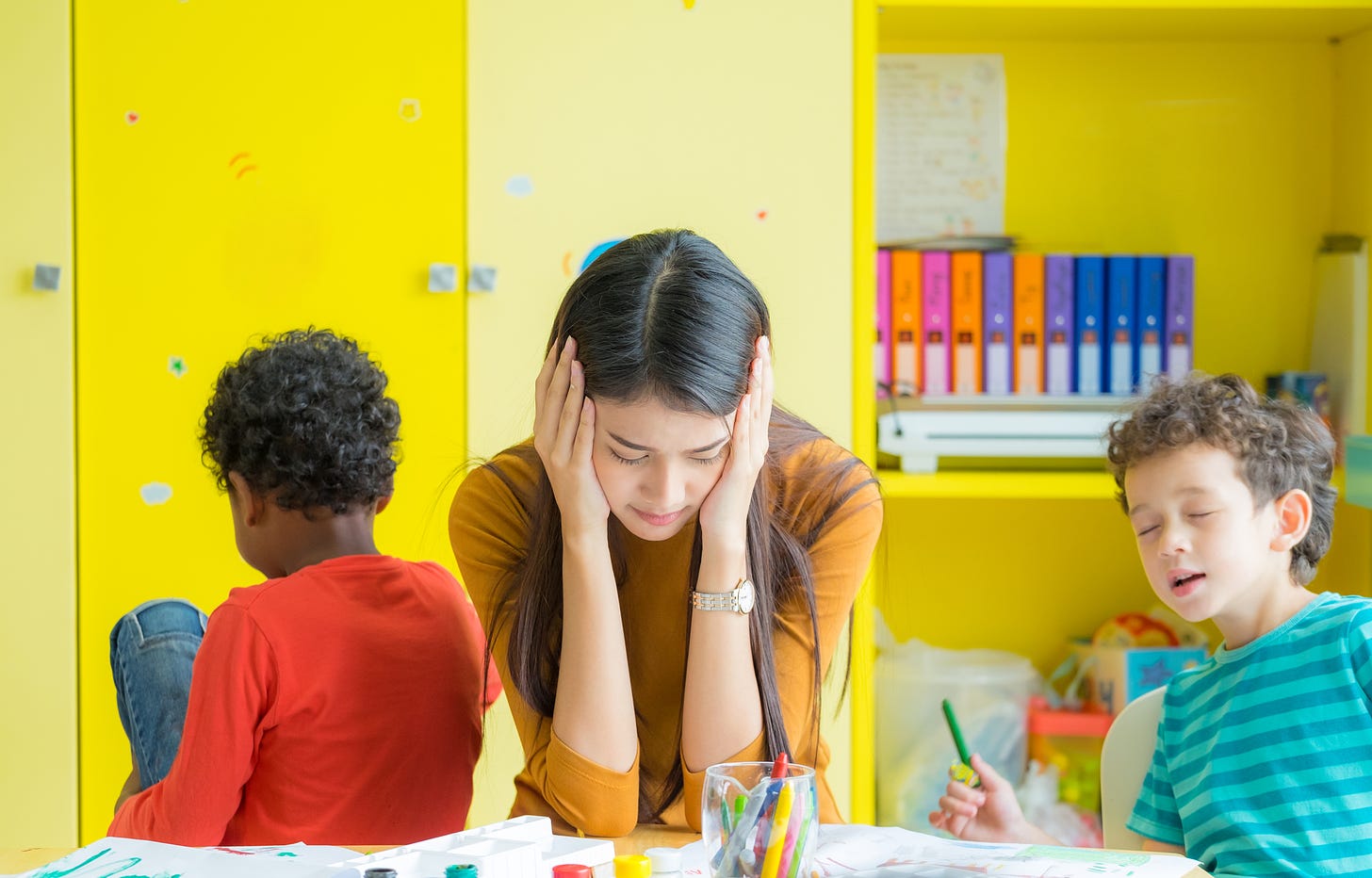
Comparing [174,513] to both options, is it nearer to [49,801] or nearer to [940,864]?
[49,801]

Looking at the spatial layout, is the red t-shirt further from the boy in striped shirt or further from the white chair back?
the white chair back

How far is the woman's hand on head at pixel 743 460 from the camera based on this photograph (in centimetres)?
110

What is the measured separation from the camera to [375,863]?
774 millimetres

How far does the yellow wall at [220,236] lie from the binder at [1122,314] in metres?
Result: 1.01

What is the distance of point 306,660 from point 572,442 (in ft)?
0.98

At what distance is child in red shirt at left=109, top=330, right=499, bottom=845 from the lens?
3.46 ft

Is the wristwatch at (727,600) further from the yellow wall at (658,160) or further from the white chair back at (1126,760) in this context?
the yellow wall at (658,160)

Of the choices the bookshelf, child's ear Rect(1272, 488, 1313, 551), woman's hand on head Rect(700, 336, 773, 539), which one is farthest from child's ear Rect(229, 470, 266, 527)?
the bookshelf

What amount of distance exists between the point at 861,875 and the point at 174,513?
4.45 ft

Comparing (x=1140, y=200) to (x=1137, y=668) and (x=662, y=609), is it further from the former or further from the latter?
(x=662, y=609)

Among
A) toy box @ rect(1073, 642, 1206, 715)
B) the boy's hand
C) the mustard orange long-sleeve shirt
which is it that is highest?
the mustard orange long-sleeve shirt

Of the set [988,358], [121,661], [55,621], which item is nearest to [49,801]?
[55,621]

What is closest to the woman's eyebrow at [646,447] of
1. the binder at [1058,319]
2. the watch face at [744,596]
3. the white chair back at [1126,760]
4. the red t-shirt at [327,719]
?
the watch face at [744,596]

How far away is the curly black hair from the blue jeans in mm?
185
